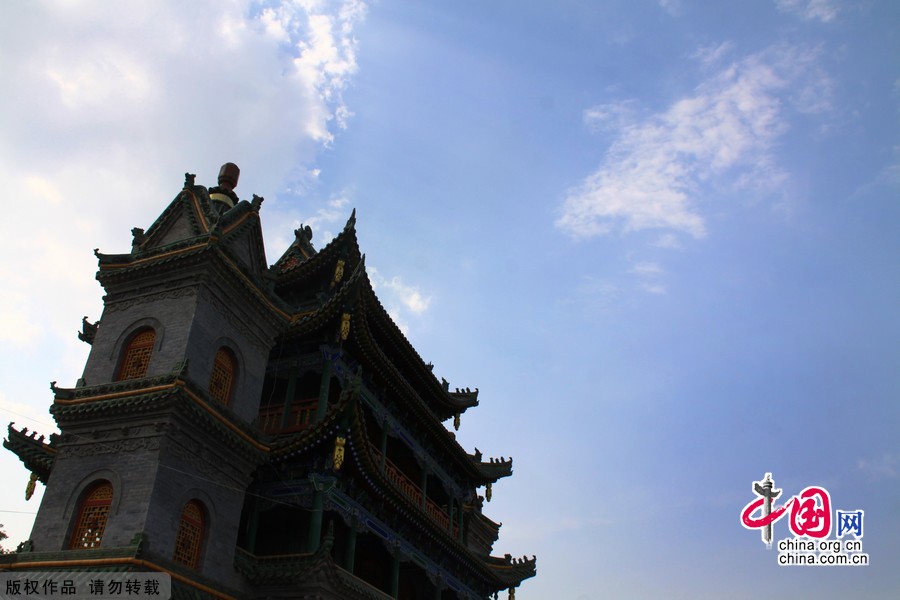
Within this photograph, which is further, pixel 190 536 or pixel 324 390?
pixel 324 390

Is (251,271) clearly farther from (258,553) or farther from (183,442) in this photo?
(258,553)

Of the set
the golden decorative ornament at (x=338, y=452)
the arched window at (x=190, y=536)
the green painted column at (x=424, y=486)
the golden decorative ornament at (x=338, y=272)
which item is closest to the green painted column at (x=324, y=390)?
the golden decorative ornament at (x=338, y=452)

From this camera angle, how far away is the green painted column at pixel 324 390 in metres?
22.7

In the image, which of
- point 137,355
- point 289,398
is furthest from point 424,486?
point 137,355

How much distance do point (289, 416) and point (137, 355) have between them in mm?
6064

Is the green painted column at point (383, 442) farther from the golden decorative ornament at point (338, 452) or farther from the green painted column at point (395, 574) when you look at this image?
the golden decorative ornament at point (338, 452)

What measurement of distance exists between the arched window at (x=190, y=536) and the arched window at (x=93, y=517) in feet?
5.36

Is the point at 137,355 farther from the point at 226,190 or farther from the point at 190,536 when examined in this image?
the point at 226,190

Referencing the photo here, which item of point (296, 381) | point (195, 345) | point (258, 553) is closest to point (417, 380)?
point (296, 381)

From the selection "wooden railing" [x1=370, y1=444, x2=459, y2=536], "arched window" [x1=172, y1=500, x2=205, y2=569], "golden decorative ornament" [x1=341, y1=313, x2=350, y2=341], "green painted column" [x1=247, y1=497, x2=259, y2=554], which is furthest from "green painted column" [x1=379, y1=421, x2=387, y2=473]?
"arched window" [x1=172, y1=500, x2=205, y2=569]

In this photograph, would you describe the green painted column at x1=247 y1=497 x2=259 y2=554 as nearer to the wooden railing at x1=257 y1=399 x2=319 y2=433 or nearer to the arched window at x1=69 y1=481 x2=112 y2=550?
the wooden railing at x1=257 y1=399 x2=319 y2=433

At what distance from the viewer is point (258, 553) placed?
70.2 feet

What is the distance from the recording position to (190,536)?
1686 cm

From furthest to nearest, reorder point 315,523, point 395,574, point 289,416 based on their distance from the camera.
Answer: point 395,574
point 289,416
point 315,523
